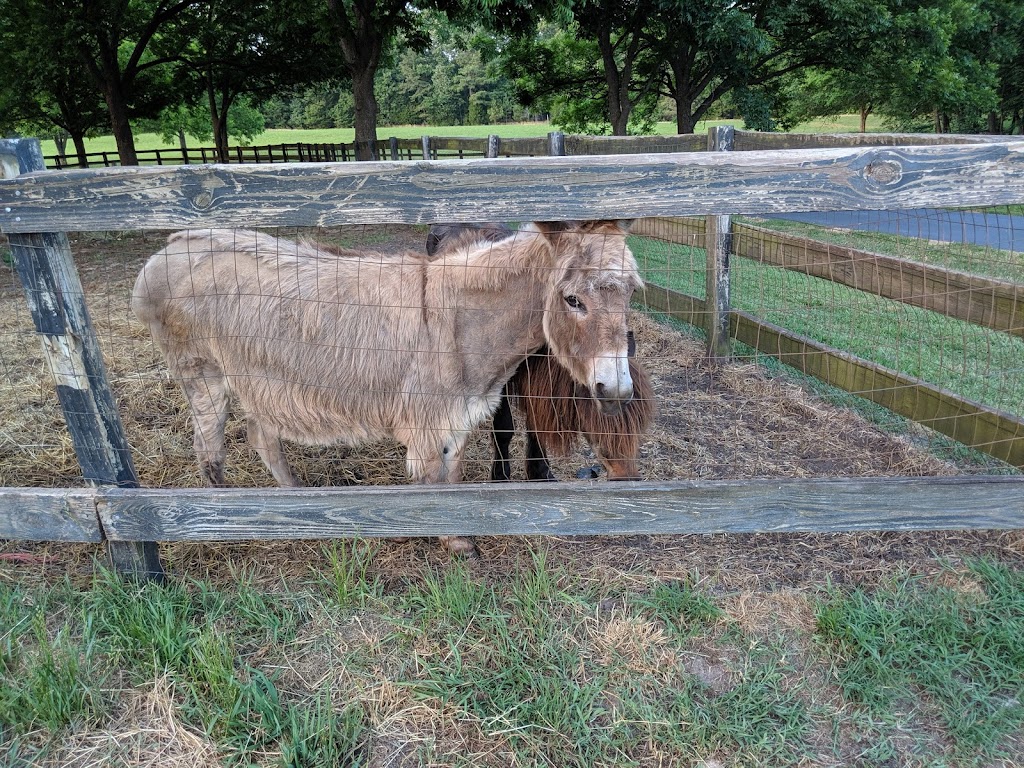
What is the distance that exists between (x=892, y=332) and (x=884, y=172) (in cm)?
502

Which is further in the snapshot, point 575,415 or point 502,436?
point 502,436

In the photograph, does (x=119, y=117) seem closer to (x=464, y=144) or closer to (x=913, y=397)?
(x=464, y=144)

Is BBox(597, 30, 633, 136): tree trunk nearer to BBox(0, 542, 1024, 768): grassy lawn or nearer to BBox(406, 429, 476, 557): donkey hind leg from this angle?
BBox(406, 429, 476, 557): donkey hind leg

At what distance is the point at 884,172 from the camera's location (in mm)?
2088

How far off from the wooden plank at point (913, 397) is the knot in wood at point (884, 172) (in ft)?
4.69

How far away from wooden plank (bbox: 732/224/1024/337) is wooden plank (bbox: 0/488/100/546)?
3385 mm

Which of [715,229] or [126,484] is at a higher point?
[715,229]

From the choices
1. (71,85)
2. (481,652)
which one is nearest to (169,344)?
(481,652)

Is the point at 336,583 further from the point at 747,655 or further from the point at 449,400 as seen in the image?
the point at 747,655

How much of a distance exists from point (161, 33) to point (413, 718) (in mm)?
23749

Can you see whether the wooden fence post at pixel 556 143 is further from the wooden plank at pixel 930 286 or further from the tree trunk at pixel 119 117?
the tree trunk at pixel 119 117

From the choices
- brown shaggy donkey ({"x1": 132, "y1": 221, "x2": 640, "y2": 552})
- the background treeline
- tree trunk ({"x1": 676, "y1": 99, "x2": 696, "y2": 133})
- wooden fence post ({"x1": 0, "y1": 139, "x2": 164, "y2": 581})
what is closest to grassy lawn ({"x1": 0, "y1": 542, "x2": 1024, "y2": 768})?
wooden fence post ({"x1": 0, "y1": 139, "x2": 164, "y2": 581})

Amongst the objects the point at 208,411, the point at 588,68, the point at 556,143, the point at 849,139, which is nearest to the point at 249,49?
the point at 588,68

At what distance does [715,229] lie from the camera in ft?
17.0
